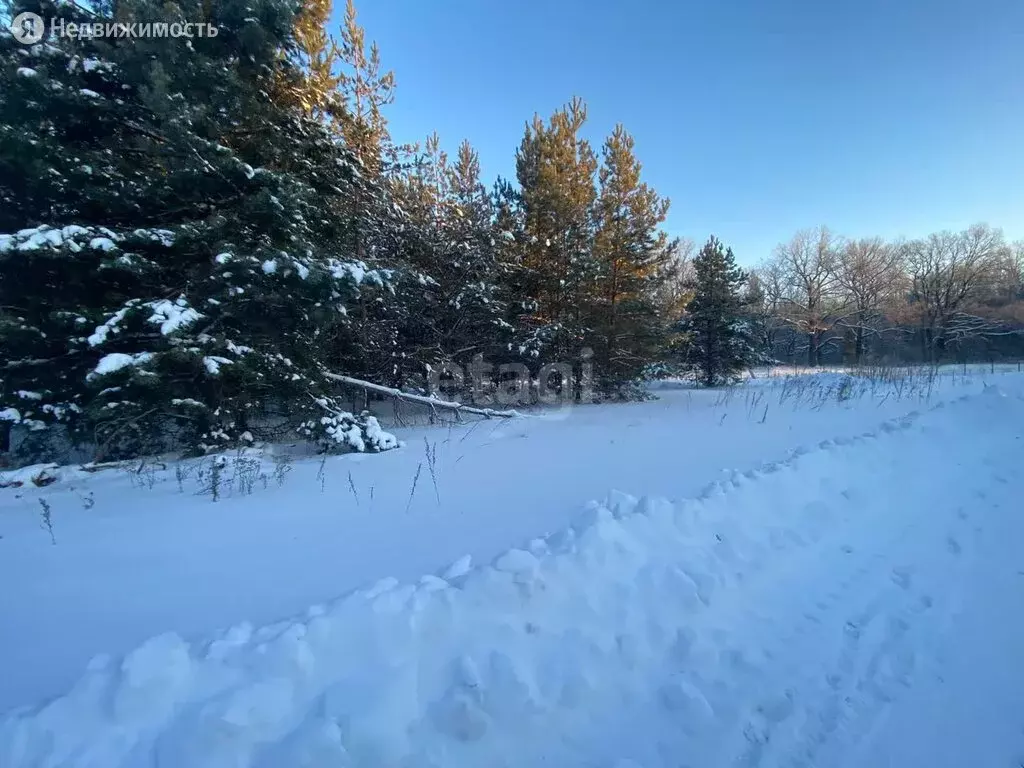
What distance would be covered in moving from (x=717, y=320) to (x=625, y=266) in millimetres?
6273

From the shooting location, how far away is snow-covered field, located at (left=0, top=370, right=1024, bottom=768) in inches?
68.3

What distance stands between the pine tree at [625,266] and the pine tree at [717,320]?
435 cm

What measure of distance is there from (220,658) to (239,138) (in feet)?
26.9

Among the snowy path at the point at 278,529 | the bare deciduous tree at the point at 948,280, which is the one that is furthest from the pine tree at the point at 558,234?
the bare deciduous tree at the point at 948,280

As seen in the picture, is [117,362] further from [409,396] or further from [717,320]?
[717,320]

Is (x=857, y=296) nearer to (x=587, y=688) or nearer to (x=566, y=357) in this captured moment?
(x=566, y=357)

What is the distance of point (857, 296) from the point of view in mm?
34406

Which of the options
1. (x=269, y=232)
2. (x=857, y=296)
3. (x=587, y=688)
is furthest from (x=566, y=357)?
(x=857, y=296)

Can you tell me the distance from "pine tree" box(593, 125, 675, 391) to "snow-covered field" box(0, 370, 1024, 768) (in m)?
8.34

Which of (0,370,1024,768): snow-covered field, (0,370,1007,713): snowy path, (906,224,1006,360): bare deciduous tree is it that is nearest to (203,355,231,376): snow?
(0,370,1007,713): snowy path

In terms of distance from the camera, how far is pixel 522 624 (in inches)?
89.5

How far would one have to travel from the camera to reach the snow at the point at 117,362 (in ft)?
→ 15.9

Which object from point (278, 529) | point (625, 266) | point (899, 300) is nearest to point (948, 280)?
point (899, 300)

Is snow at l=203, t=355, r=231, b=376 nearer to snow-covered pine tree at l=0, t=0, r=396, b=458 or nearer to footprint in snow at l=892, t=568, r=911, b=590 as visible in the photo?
snow-covered pine tree at l=0, t=0, r=396, b=458
